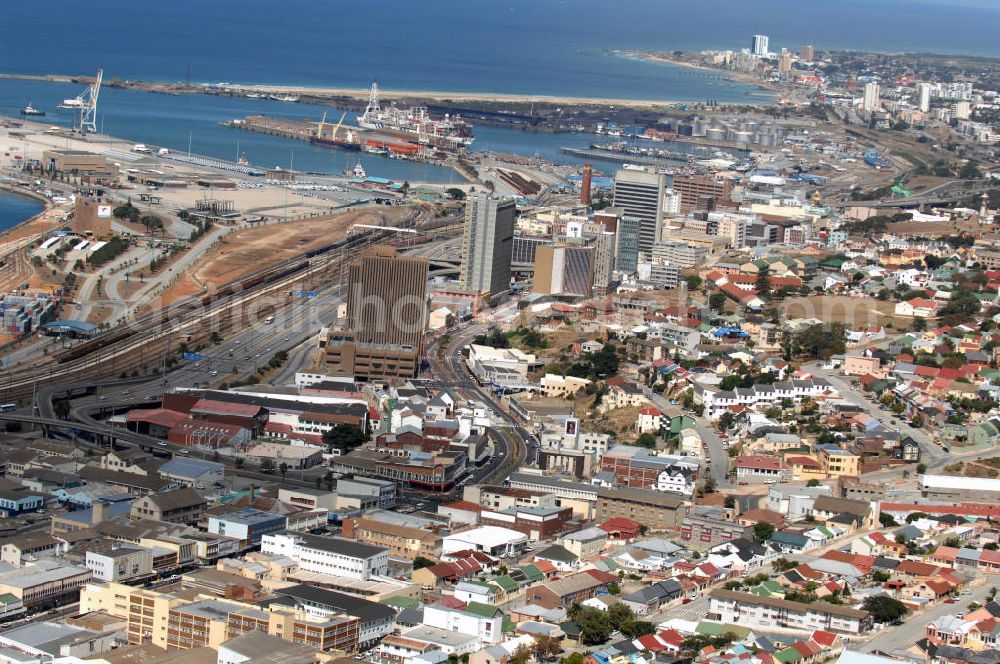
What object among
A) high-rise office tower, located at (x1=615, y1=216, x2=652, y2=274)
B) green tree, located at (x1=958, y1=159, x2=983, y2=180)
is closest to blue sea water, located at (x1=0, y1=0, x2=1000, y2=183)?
green tree, located at (x1=958, y1=159, x2=983, y2=180)

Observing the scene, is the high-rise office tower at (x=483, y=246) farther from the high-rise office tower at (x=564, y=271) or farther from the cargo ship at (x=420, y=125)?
the cargo ship at (x=420, y=125)

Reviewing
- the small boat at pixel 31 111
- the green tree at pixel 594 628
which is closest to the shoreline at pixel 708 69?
the small boat at pixel 31 111

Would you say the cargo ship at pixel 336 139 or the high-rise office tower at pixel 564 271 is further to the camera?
the cargo ship at pixel 336 139

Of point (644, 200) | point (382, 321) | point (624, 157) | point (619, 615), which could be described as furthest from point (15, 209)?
point (619, 615)

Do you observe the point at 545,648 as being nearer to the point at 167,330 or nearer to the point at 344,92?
the point at 167,330

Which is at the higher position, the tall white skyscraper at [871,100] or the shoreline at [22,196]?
the tall white skyscraper at [871,100]

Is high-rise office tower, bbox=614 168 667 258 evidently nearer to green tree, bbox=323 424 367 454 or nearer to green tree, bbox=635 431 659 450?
green tree, bbox=635 431 659 450
